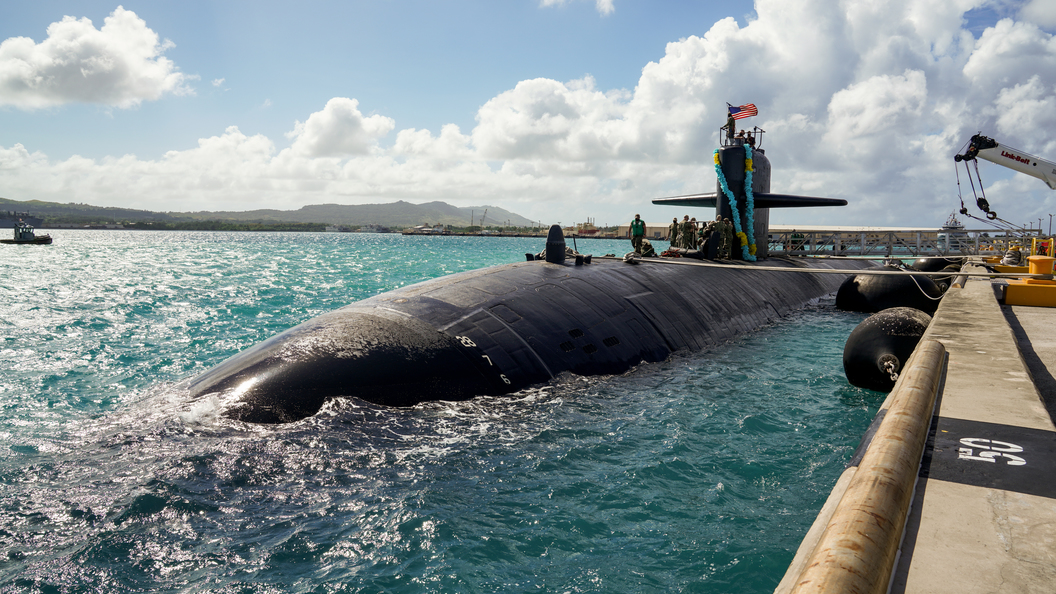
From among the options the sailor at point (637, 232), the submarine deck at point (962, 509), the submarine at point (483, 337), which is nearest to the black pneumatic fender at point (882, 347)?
the submarine at point (483, 337)

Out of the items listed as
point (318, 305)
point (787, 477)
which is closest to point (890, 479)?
point (787, 477)

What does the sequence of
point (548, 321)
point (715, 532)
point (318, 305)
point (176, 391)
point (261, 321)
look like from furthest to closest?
point (318, 305) → point (261, 321) → point (548, 321) → point (176, 391) → point (715, 532)

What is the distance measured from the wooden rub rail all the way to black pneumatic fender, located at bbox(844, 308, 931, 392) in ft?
14.3

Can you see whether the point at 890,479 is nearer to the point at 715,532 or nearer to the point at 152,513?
the point at 715,532

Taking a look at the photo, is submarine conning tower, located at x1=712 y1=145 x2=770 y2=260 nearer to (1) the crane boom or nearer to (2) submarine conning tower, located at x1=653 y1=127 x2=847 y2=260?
(2) submarine conning tower, located at x1=653 y1=127 x2=847 y2=260

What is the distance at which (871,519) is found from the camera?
97.3 inches

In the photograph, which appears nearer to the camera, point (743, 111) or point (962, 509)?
point (962, 509)

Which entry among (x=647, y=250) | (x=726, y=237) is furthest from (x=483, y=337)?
(x=726, y=237)

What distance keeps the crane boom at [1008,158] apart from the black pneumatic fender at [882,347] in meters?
20.1

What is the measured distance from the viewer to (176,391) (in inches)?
270

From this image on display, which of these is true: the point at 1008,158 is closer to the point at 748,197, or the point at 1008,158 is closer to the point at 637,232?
the point at 748,197

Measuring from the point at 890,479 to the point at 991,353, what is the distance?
4.32 meters

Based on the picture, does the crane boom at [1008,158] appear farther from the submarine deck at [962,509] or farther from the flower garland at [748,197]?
the submarine deck at [962,509]

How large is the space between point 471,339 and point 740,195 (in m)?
12.3
